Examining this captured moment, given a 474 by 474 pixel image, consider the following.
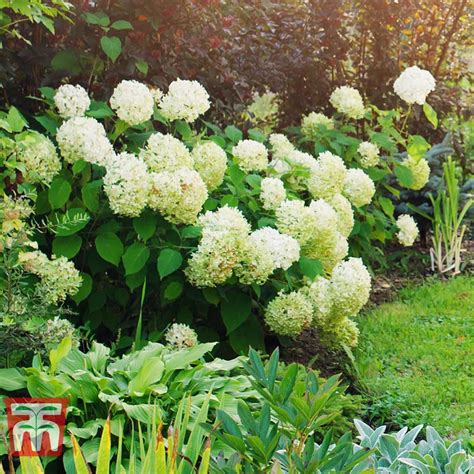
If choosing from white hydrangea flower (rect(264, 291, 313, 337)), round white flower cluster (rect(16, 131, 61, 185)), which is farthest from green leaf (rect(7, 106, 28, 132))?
white hydrangea flower (rect(264, 291, 313, 337))

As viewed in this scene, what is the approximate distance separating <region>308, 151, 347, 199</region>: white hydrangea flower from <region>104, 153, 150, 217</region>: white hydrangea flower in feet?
3.61

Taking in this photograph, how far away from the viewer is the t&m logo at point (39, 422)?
8.33ft

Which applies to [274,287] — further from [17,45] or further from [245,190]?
[17,45]

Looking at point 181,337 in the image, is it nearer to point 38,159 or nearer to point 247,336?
point 247,336

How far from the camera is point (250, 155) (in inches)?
166

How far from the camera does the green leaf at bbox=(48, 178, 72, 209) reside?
3697mm

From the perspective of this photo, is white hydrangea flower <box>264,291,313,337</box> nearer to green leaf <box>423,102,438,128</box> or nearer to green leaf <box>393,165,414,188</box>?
green leaf <box>393,165,414,188</box>

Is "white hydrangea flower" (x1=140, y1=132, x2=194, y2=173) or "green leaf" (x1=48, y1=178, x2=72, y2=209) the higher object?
"white hydrangea flower" (x1=140, y1=132, x2=194, y2=173)

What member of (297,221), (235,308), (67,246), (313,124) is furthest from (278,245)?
(313,124)

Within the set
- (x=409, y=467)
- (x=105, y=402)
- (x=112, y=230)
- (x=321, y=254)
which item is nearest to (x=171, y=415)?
(x=105, y=402)

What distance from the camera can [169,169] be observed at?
12.3 ft

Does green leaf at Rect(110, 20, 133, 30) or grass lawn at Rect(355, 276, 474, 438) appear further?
green leaf at Rect(110, 20, 133, 30)

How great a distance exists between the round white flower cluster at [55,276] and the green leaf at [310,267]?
39.9 inches

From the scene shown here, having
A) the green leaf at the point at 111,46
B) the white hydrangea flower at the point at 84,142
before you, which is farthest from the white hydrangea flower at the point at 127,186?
the green leaf at the point at 111,46
